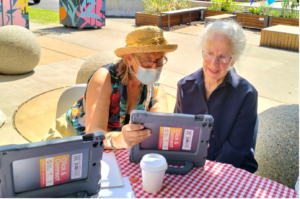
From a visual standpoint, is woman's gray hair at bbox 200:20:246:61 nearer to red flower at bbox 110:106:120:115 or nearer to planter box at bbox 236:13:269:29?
red flower at bbox 110:106:120:115

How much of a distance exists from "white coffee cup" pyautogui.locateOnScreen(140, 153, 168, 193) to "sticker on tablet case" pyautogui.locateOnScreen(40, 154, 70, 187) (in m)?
0.37

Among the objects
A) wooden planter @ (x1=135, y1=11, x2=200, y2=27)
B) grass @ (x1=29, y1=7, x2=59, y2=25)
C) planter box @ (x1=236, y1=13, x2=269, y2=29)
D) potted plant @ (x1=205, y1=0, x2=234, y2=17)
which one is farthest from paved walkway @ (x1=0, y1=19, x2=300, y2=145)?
potted plant @ (x1=205, y1=0, x2=234, y2=17)

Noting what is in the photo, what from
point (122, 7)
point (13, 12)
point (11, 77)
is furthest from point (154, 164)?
point (122, 7)

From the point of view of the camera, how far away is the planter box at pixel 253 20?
498 inches

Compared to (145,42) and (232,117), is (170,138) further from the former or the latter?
(232,117)

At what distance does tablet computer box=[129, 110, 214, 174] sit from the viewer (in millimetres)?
1550

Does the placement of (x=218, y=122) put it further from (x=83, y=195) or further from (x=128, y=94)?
(x=83, y=195)

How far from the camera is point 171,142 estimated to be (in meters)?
1.67

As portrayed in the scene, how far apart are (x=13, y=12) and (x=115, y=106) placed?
29.1 feet

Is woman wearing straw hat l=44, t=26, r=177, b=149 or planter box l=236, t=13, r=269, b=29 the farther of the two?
planter box l=236, t=13, r=269, b=29

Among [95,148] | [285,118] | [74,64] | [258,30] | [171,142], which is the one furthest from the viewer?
[258,30]

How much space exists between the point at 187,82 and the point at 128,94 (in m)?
0.59

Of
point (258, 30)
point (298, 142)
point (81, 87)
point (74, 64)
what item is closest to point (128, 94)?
point (81, 87)

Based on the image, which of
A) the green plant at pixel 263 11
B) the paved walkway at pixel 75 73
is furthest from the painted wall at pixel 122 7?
the green plant at pixel 263 11
